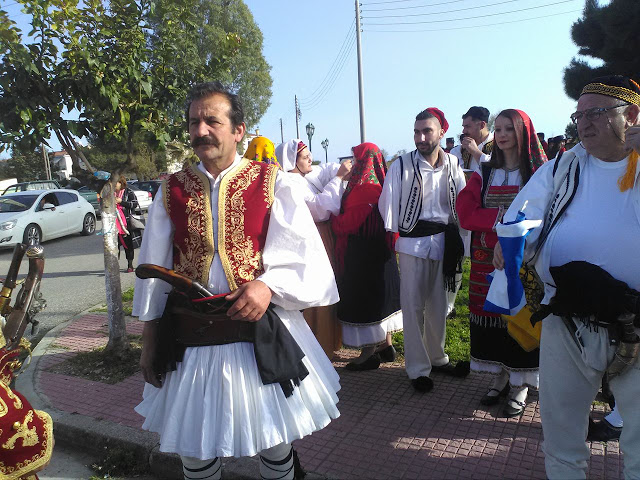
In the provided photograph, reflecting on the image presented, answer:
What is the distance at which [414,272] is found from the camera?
3.80 meters

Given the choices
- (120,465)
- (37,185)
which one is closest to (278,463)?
(120,465)

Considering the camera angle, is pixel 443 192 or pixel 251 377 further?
pixel 443 192

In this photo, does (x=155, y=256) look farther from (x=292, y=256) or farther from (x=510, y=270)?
(x=510, y=270)

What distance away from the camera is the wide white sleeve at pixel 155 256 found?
7.24ft

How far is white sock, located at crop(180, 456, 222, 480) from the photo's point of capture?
2121 mm

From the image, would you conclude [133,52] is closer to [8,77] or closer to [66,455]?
[8,77]

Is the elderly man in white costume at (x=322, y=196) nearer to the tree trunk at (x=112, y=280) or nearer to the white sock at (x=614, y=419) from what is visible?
the tree trunk at (x=112, y=280)

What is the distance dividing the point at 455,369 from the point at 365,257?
1.21 meters

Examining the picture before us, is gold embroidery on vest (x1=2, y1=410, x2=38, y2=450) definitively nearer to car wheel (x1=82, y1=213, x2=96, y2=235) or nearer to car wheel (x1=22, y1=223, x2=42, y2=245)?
car wheel (x1=22, y1=223, x2=42, y2=245)

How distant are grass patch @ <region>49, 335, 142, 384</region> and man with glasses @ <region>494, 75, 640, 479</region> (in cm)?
377

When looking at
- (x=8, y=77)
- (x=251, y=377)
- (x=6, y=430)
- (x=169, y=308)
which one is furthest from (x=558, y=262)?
(x=8, y=77)

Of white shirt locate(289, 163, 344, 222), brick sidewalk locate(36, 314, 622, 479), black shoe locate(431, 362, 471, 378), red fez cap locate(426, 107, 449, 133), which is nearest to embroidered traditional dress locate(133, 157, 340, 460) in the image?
brick sidewalk locate(36, 314, 622, 479)

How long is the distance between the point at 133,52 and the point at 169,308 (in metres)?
2.88

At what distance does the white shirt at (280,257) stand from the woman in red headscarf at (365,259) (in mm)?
1877
